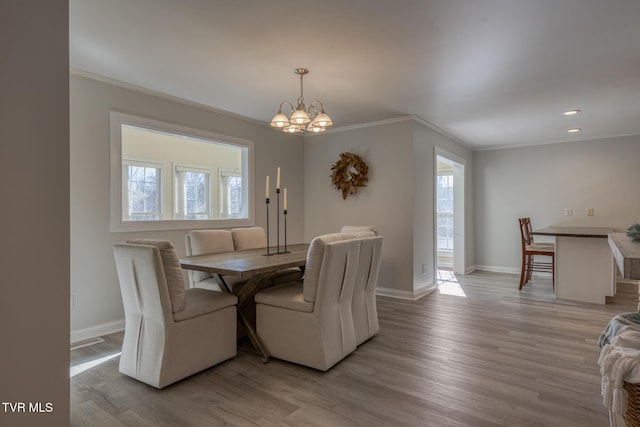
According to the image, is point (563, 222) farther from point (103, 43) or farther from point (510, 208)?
point (103, 43)

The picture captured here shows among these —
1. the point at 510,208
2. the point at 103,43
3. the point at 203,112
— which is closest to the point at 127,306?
the point at 103,43

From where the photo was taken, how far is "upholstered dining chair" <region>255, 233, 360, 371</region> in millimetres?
2471

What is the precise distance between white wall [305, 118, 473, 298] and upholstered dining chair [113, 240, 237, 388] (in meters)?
2.73

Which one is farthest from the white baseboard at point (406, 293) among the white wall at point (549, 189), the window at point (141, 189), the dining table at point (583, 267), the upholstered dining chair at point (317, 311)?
the window at point (141, 189)

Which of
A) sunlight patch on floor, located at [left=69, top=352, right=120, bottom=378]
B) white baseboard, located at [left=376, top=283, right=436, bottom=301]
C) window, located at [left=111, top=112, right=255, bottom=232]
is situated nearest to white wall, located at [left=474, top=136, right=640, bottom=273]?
white baseboard, located at [left=376, top=283, right=436, bottom=301]

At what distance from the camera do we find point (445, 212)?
701 cm

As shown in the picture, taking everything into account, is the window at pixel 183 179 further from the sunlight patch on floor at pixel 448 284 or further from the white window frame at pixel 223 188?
the sunlight patch on floor at pixel 448 284

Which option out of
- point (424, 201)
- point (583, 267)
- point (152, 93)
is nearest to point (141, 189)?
point (152, 93)

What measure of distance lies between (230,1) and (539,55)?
7.44 ft

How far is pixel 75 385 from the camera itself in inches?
90.3

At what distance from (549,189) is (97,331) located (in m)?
6.66
